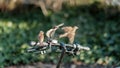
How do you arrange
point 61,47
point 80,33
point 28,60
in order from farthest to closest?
point 80,33 < point 28,60 < point 61,47

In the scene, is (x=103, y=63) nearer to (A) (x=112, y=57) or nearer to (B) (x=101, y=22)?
(A) (x=112, y=57)

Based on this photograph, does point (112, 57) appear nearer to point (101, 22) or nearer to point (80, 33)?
point (80, 33)

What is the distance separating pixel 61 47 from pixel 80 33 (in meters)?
4.22

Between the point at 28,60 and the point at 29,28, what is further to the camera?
the point at 29,28

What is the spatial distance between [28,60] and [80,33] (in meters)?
1.39

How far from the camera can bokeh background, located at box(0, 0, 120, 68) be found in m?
5.16

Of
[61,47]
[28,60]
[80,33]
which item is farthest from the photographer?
[80,33]

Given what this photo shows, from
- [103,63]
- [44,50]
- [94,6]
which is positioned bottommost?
[103,63]

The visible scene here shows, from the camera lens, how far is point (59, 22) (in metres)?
6.52

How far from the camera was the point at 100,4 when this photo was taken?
6.95 meters

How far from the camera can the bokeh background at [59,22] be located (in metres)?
5.16

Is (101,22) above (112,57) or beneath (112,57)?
above

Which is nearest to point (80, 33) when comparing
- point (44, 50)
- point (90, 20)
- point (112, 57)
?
point (90, 20)

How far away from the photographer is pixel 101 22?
6633 millimetres
